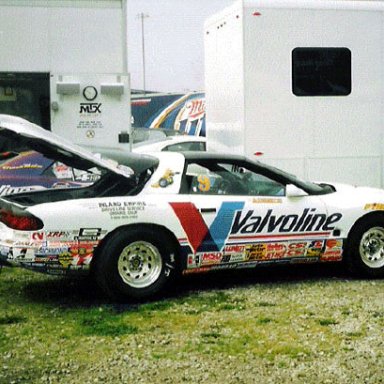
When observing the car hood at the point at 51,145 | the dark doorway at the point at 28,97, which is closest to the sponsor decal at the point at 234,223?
the car hood at the point at 51,145

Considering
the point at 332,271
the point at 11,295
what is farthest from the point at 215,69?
the point at 11,295

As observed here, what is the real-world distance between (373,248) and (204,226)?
1823 millimetres

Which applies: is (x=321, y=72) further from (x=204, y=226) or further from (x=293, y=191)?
(x=204, y=226)

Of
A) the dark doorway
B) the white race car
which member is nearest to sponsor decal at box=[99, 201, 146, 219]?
the white race car

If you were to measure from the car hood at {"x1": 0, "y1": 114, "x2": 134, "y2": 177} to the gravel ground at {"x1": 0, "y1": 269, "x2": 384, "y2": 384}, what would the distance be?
4.18 feet

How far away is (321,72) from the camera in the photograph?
31.3 feet

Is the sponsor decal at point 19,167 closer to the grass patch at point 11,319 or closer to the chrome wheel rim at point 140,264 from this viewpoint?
the chrome wheel rim at point 140,264

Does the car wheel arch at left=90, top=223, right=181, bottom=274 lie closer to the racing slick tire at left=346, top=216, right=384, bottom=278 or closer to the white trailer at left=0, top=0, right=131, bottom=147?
the racing slick tire at left=346, top=216, right=384, bottom=278

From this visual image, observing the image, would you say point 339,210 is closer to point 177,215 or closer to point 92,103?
point 177,215

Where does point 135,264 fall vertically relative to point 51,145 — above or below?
below

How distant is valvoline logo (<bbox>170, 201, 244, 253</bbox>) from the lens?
6402 mm

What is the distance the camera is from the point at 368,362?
4746 mm

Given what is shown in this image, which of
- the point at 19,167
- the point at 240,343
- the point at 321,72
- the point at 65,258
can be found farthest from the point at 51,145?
the point at 321,72

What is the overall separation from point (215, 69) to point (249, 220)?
4.20 m
